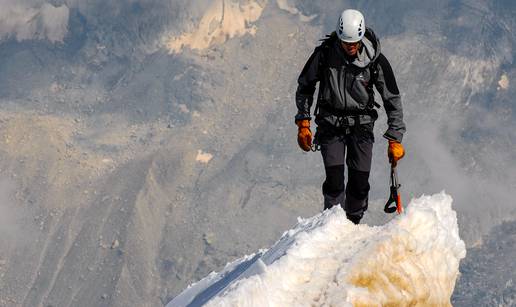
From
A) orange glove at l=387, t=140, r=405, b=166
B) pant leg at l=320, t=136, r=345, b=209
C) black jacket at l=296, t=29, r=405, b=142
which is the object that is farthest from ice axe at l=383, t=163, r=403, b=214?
pant leg at l=320, t=136, r=345, b=209

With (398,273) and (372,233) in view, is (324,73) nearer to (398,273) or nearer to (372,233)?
(372,233)

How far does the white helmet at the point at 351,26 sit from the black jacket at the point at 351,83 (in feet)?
1.29

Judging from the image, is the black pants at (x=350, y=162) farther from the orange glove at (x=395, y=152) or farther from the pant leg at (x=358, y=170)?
the orange glove at (x=395, y=152)

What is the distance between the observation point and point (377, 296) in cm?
859

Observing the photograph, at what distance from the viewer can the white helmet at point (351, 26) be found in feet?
40.0

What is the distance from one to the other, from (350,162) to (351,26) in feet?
7.61

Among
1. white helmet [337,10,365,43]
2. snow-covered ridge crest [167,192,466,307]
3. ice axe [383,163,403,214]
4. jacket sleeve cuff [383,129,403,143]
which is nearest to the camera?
snow-covered ridge crest [167,192,466,307]

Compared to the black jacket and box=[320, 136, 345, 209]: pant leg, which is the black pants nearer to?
box=[320, 136, 345, 209]: pant leg

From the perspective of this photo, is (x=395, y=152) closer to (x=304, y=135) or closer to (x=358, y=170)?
(x=358, y=170)

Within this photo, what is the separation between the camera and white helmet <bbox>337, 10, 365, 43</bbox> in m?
12.2

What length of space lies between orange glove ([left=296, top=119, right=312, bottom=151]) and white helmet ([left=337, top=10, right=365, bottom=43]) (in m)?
1.84

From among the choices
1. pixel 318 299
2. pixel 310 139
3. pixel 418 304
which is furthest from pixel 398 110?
pixel 318 299

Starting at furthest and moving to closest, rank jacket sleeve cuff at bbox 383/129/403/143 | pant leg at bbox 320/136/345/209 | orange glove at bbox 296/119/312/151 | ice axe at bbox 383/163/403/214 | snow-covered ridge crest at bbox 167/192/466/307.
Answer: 1. orange glove at bbox 296/119/312/151
2. pant leg at bbox 320/136/345/209
3. jacket sleeve cuff at bbox 383/129/403/143
4. ice axe at bbox 383/163/403/214
5. snow-covered ridge crest at bbox 167/192/466/307

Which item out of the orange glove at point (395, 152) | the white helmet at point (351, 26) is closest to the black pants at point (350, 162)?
the orange glove at point (395, 152)
